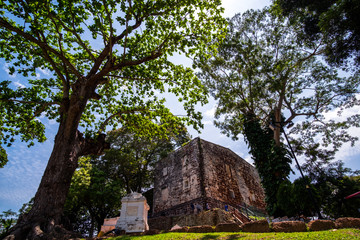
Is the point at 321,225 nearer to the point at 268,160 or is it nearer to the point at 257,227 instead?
the point at 257,227

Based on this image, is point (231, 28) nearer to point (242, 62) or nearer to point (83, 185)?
point (242, 62)

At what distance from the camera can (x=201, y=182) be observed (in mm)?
16547

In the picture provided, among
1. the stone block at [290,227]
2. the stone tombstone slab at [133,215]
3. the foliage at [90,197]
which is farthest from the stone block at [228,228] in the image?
the foliage at [90,197]

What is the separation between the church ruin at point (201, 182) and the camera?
16.4 metres

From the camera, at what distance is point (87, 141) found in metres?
6.90

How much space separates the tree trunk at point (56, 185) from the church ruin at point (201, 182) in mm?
11894

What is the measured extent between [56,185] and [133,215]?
627 cm

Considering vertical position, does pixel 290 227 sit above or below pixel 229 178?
below

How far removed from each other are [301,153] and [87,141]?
17782 millimetres

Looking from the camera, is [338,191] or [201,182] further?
[201,182]

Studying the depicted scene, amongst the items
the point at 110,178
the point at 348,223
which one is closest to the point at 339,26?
the point at 348,223

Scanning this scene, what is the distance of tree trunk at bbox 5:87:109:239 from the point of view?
4.27m

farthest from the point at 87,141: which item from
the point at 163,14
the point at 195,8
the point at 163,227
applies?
the point at 163,227

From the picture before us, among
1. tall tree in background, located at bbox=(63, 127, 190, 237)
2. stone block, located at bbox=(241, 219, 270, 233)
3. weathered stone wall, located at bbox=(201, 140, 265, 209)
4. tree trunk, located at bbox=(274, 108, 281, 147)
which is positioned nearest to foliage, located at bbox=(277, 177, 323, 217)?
tree trunk, located at bbox=(274, 108, 281, 147)
